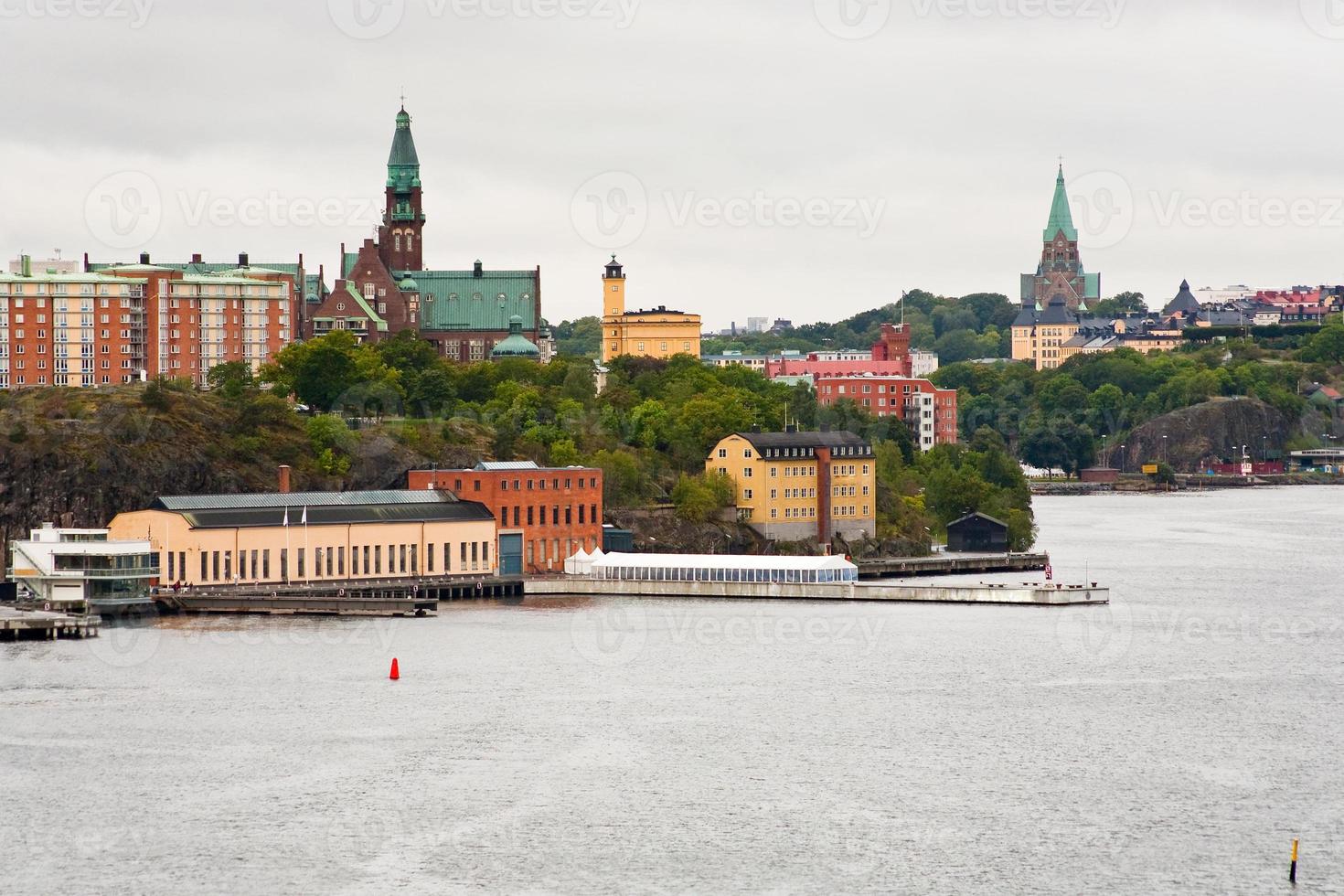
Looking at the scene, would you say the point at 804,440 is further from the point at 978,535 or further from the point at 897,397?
the point at 897,397

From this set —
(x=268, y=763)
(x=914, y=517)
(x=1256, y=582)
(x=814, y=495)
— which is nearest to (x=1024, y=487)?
(x=914, y=517)

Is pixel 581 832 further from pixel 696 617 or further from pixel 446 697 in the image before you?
pixel 696 617

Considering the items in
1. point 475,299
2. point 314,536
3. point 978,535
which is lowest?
point 978,535

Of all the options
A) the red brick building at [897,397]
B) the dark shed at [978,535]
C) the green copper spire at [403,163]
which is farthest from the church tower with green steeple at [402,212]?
the dark shed at [978,535]

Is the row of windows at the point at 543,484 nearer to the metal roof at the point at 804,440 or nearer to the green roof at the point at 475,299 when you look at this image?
the metal roof at the point at 804,440

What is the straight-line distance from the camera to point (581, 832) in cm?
4425

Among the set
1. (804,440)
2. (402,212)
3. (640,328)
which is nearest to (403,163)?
(402,212)

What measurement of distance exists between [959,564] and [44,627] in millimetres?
42034

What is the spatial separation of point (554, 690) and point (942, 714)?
1002 centimetres

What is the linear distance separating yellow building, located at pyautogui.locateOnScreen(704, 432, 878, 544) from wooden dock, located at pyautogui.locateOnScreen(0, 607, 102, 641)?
117 feet

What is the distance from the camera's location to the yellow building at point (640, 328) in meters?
141

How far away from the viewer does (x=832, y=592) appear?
83.8 m

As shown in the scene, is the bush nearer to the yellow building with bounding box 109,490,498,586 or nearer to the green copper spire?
the yellow building with bounding box 109,490,498,586

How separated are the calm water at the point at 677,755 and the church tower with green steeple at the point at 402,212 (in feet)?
197
